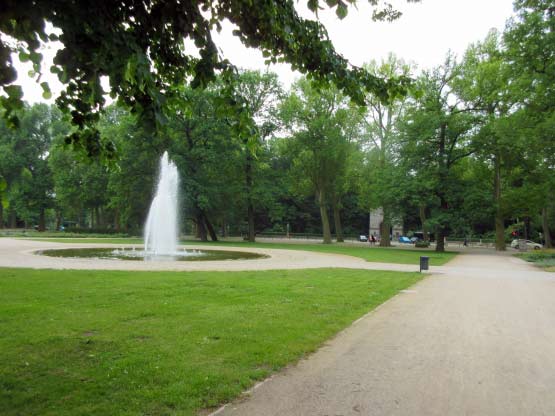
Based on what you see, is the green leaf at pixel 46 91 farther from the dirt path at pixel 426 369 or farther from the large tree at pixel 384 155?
the large tree at pixel 384 155

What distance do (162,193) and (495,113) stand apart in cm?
2772

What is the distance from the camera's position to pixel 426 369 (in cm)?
571

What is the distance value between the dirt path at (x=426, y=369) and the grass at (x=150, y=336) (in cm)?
41

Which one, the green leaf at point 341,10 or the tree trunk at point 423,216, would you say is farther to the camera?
the tree trunk at point 423,216

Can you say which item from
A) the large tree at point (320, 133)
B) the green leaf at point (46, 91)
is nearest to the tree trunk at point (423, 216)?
the large tree at point (320, 133)

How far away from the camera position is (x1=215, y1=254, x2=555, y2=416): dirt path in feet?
14.7

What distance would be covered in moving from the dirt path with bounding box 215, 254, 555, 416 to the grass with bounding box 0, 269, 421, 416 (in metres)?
0.41

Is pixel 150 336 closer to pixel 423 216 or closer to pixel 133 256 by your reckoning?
pixel 133 256

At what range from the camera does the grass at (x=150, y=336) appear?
4438 mm

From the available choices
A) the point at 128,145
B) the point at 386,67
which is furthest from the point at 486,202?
the point at 128,145

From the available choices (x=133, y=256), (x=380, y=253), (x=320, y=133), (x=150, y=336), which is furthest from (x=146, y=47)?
(x=320, y=133)

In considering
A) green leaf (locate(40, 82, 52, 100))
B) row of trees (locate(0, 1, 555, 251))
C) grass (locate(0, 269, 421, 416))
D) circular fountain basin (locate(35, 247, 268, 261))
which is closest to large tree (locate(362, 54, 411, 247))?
row of trees (locate(0, 1, 555, 251))

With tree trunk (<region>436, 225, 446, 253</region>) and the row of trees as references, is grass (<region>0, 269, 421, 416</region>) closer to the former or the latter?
the row of trees

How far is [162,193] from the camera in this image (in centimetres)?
2823
